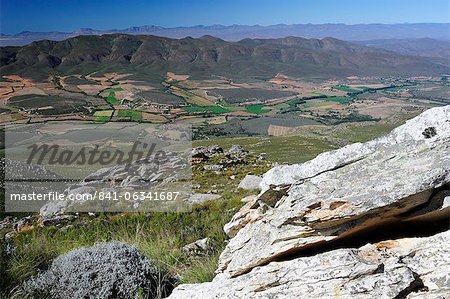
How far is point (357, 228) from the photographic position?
5930 millimetres

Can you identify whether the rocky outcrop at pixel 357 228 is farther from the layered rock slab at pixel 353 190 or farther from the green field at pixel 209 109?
the green field at pixel 209 109

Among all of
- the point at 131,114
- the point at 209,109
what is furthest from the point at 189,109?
the point at 131,114

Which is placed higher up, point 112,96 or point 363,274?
point 363,274

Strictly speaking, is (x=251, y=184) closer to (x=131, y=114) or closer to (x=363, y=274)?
(x=363, y=274)

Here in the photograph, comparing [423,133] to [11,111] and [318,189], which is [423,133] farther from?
[11,111]

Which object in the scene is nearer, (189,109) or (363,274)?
(363,274)

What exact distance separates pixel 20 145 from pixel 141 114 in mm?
53465

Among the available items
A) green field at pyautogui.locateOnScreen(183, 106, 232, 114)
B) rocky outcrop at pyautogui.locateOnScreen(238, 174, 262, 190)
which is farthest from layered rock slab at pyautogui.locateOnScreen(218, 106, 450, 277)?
green field at pyautogui.locateOnScreen(183, 106, 232, 114)

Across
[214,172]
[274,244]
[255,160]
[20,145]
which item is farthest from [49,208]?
[20,145]

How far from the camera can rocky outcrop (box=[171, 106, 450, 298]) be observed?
5.08m

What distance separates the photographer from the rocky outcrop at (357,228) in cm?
508

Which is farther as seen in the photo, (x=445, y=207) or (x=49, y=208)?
(x=49, y=208)

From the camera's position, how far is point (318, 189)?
6.32m

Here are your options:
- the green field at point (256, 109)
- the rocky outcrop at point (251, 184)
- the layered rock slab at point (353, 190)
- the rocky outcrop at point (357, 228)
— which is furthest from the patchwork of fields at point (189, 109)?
the rocky outcrop at point (357, 228)
